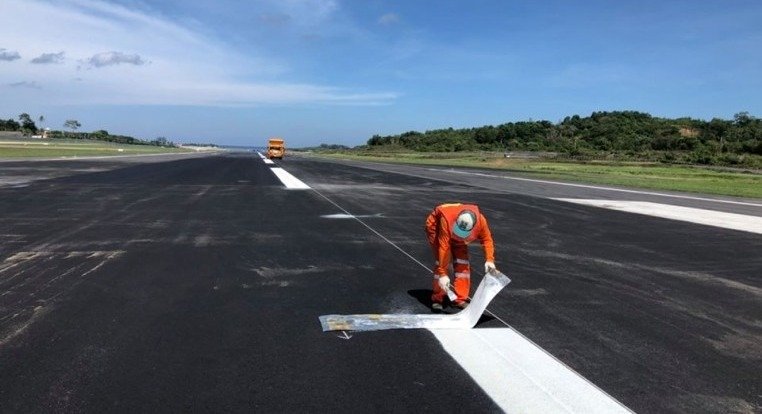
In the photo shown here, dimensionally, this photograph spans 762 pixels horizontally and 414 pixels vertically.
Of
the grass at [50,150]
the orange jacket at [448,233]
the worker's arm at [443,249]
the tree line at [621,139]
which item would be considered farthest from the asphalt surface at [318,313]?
the tree line at [621,139]

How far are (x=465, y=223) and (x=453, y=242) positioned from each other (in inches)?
22.0

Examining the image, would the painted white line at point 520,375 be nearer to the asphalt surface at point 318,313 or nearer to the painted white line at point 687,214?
the asphalt surface at point 318,313

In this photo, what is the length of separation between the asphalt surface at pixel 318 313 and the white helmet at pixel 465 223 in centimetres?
86

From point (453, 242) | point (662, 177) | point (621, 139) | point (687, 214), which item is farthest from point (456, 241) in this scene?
point (621, 139)

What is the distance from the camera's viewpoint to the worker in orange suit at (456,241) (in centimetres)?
558

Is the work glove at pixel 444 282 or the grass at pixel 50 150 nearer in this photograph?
the work glove at pixel 444 282

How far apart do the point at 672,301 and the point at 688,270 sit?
2.15m

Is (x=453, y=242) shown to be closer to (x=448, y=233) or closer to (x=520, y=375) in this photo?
(x=448, y=233)

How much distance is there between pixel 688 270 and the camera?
845 cm

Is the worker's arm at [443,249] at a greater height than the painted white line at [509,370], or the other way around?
the worker's arm at [443,249]

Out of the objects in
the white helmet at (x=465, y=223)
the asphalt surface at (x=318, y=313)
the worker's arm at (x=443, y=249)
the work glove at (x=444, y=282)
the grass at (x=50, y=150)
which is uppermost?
the white helmet at (x=465, y=223)

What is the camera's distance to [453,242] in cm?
610

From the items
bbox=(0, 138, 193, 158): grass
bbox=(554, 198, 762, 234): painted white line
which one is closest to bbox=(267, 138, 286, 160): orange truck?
bbox=(0, 138, 193, 158): grass

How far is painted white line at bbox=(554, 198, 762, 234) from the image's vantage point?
14.0 metres
